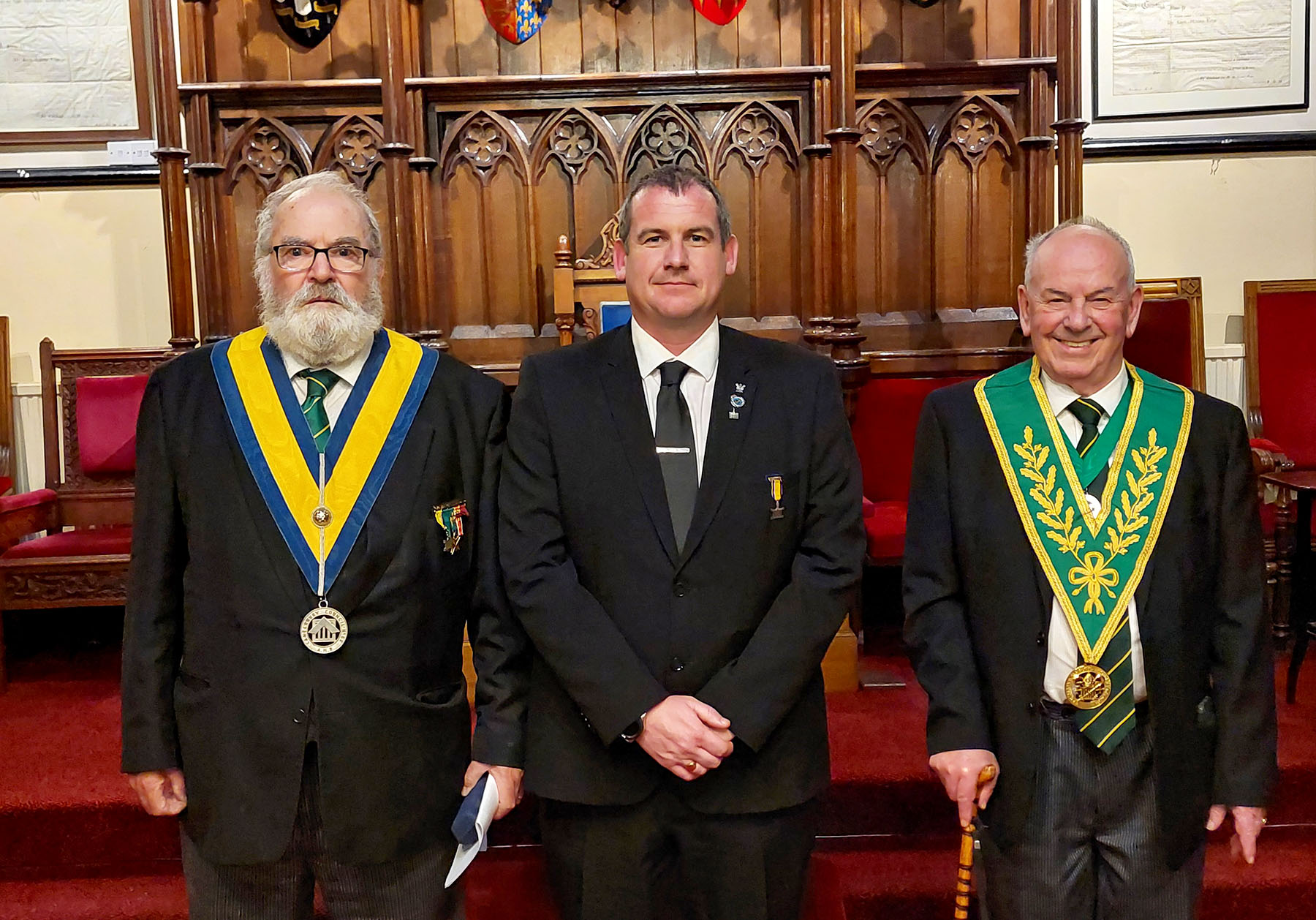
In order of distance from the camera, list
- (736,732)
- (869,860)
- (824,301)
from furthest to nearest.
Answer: (824,301), (869,860), (736,732)

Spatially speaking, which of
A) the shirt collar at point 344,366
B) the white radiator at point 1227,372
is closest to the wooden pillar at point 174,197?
the shirt collar at point 344,366

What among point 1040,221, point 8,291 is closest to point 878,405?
point 1040,221

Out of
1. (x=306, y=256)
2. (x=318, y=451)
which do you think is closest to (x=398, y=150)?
(x=306, y=256)

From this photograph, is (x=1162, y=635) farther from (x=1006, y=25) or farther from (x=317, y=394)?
(x=1006, y=25)

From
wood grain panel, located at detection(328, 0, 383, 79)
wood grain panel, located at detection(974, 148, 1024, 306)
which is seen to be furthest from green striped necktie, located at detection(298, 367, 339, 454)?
wood grain panel, located at detection(974, 148, 1024, 306)

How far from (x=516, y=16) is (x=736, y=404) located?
2.68m

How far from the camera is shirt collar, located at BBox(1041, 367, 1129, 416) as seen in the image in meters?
1.88

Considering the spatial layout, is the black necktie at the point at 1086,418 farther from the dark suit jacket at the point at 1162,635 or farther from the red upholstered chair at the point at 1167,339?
the red upholstered chair at the point at 1167,339

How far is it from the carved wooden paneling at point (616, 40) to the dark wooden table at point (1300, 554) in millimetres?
2426

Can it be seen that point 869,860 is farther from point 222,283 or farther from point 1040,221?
point 222,283

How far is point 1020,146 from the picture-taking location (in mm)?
4402

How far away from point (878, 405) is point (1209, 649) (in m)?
2.47

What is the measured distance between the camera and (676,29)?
451cm

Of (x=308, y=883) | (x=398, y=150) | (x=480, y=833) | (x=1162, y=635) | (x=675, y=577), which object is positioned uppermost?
(x=398, y=150)
